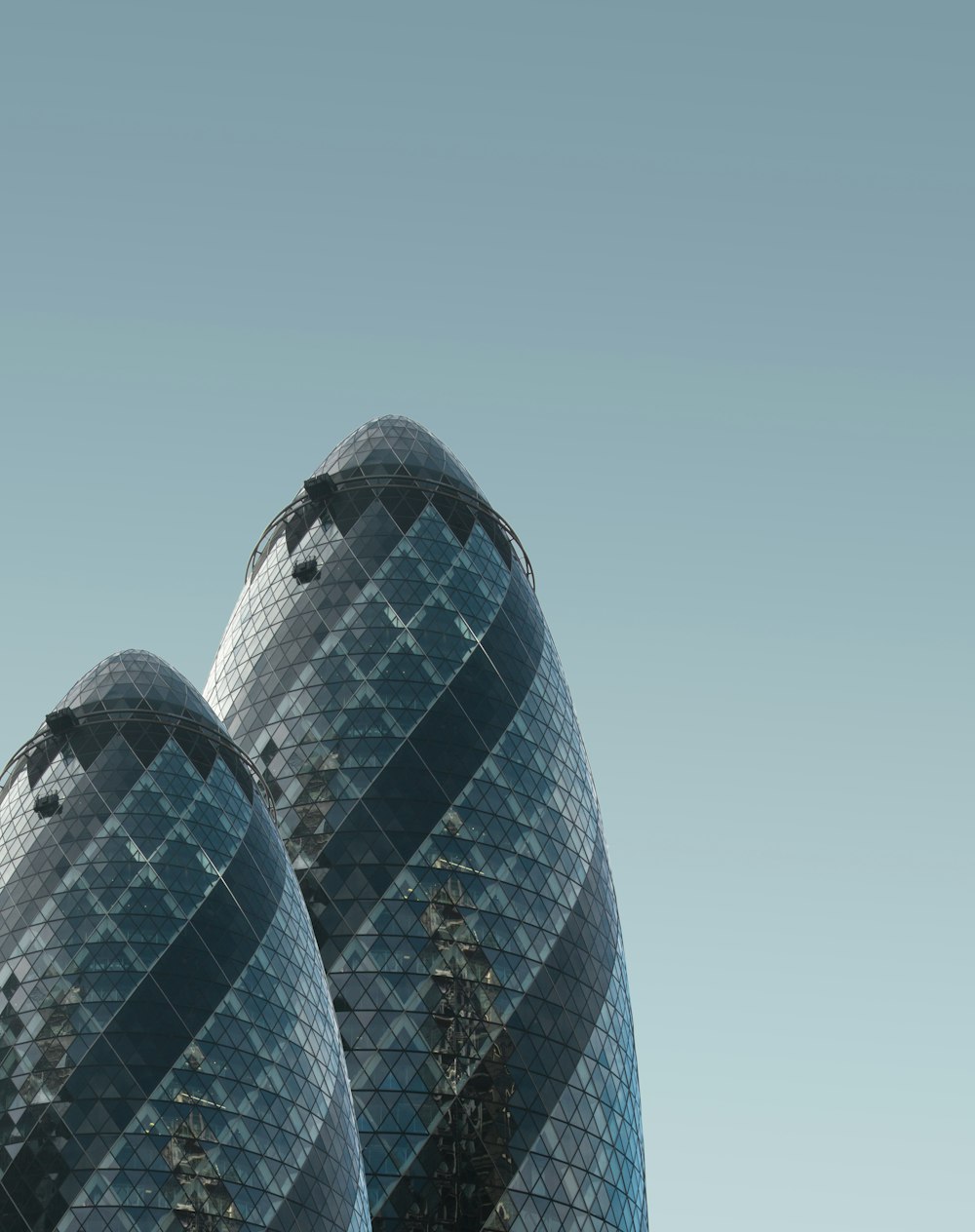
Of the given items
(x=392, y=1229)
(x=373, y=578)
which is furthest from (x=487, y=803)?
(x=392, y=1229)

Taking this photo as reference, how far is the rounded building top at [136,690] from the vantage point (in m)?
63.3

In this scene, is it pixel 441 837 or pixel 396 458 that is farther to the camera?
pixel 396 458

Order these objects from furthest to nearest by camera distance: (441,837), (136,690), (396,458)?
(396,458), (441,837), (136,690)

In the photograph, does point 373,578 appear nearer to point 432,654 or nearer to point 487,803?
point 432,654

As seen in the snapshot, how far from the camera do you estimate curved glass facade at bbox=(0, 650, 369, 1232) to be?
53.1 m

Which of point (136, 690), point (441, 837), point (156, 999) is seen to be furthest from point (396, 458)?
point (156, 999)

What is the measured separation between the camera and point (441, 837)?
250 feet

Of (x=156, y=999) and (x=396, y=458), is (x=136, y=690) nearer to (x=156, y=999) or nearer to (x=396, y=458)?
(x=156, y=999)

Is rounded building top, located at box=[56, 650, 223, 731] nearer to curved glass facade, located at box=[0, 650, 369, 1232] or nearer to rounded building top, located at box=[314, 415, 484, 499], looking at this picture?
curved glass facade, located at box=[0, 650, 369, 1232]

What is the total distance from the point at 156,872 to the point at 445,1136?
18523mm

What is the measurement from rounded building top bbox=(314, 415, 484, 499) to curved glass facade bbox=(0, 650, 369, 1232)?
78.2ft

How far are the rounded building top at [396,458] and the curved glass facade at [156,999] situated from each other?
2384 centimetres

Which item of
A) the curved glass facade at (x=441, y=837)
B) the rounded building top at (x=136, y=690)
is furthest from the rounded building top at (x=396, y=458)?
the rounded building top at (x=136, y=690)

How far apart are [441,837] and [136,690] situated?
651 inches
